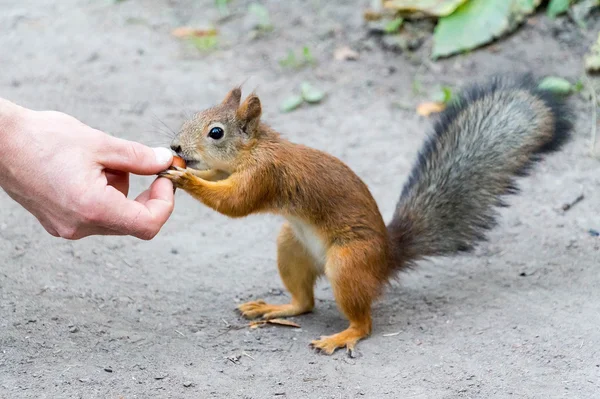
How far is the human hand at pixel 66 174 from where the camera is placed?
6.40 feet

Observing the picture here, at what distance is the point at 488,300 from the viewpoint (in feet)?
9.43

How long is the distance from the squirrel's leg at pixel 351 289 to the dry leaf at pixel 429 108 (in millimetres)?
1708

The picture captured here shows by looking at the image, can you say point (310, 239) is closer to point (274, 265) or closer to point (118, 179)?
point (274, 265)

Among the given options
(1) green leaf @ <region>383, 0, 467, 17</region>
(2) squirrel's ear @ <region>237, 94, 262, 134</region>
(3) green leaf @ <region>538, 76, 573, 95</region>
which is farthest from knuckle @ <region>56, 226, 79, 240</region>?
(1) green leaf @ <region>383, 0, 467, 17</region>

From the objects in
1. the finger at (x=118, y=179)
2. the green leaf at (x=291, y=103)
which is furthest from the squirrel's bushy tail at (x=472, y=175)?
the green leaf at (x=291, y=103)

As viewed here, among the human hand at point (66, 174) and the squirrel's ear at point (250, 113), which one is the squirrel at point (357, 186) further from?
the human hand at point (66, 174)

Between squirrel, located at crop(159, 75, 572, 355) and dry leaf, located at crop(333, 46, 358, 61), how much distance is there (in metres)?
1.81

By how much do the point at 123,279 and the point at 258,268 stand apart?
0.58 metres

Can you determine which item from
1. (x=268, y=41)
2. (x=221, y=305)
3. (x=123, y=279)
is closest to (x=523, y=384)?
(x=221, y=305)

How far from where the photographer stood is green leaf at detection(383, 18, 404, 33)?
4785mm

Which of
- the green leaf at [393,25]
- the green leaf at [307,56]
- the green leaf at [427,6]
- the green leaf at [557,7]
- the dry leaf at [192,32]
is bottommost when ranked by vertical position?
the green leaf at [307,56]

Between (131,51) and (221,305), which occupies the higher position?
(131,51)

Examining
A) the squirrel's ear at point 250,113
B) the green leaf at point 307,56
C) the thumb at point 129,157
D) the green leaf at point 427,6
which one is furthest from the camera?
the green leaf at point 307,56

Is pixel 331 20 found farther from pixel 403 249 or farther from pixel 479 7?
pixel 403 249
